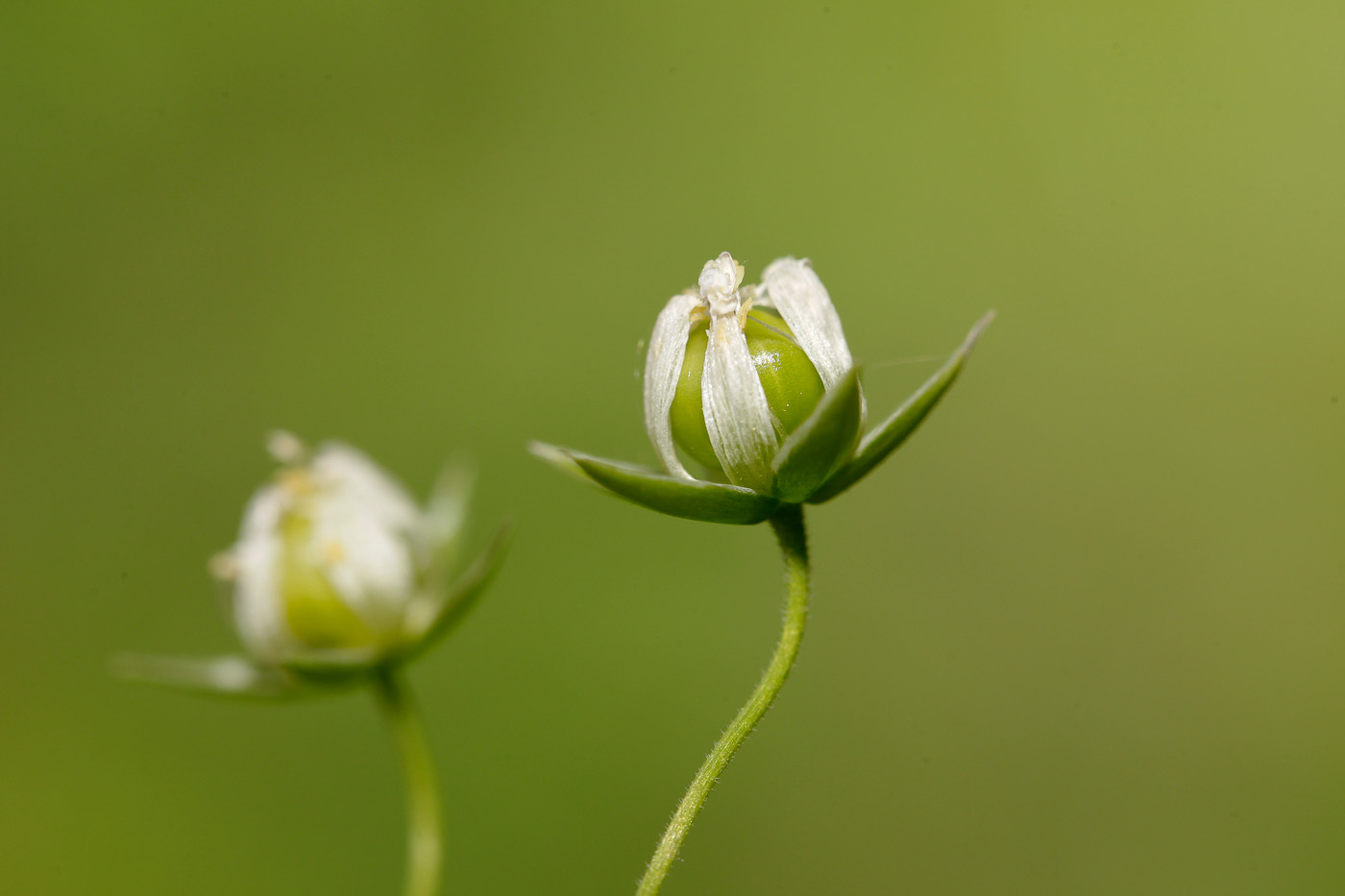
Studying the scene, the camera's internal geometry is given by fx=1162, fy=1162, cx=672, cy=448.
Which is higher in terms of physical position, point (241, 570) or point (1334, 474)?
point (241, 570)

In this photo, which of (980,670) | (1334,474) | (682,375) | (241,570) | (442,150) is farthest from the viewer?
(442,150)

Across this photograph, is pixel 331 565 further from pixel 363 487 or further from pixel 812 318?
pixel 812 318

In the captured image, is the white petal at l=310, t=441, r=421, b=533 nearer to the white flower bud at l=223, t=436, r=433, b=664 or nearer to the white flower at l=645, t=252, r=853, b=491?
the white flower bud at l=223, t=436, r=433, b=664

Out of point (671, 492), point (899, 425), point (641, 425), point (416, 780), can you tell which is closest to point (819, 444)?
point (899, 425)

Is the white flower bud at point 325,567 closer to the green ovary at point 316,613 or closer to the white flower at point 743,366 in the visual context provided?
the green ovary at point 316,613

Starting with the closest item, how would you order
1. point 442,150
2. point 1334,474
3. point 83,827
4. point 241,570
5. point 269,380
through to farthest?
point 241,570, point 83,827, point 1334,474, point 269,380, point 442,150

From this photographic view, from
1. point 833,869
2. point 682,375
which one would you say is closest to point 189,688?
point 682,375

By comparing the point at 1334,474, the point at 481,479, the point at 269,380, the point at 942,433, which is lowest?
the point at 1334,474

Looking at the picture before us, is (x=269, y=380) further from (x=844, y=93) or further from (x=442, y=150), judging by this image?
(x=844, y=93)

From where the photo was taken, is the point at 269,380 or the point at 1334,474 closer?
the point at 1334,474
